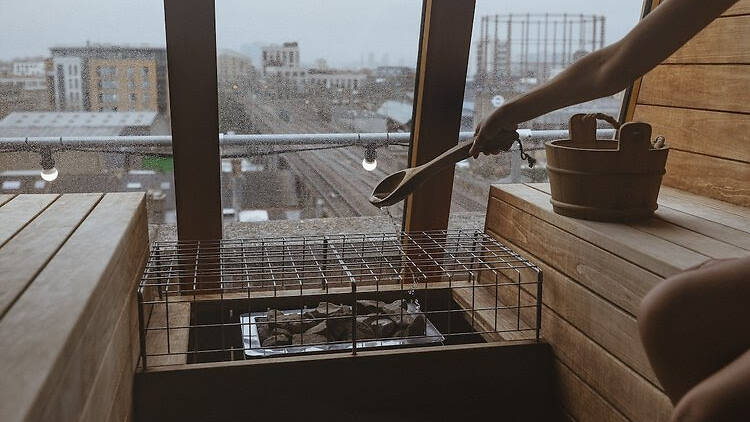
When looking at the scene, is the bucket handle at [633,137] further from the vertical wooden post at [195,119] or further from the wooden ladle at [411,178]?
the vertical wooden post at [195,119]

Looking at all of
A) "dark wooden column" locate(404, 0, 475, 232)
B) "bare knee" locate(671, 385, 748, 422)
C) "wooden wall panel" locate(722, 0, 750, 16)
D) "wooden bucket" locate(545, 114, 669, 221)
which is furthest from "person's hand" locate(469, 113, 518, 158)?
"bare knee" locate(671, 385, 748, 422)

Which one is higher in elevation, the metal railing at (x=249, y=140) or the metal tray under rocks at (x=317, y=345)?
the metal railing at (x=249, y=140)

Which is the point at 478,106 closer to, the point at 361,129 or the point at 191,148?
the point at 361,129

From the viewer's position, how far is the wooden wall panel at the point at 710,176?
95.7 inches

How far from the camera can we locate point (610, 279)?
6.39 feet

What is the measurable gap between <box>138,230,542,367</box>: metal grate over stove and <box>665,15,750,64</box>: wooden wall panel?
99 centimetres

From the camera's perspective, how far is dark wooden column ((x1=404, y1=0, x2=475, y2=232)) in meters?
2.68

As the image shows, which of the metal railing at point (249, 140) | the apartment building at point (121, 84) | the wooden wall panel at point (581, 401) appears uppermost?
the apartment building at point (121, 84)

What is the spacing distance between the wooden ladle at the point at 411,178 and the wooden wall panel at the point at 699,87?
1.05m

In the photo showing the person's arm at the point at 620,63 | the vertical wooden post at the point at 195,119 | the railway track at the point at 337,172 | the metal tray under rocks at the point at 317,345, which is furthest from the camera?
the railway track at the point at 337,172

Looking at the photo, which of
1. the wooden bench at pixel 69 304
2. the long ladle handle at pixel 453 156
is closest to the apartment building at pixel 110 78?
the wooden bench at pixel 69 304

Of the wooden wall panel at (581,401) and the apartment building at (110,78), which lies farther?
the apartment building at (110,78)

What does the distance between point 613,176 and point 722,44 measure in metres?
0.83

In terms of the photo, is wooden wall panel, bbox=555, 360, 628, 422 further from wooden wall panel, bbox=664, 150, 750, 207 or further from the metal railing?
the metal railing
